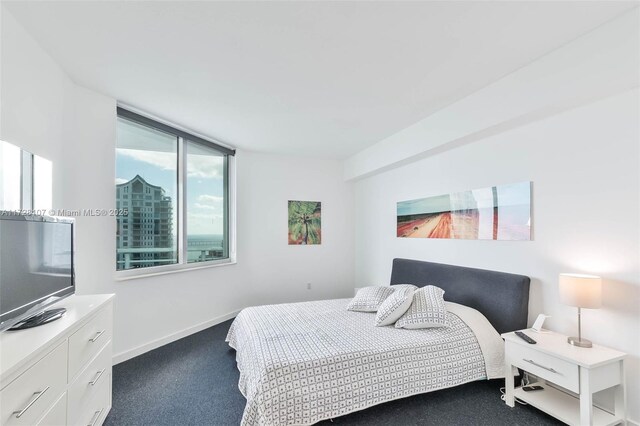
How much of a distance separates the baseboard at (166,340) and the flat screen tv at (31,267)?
137cm

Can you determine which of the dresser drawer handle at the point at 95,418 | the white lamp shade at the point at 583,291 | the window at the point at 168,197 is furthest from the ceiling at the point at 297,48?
the dresser drawer handle at the point at 95,418

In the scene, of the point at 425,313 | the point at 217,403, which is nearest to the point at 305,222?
the point at 425,313

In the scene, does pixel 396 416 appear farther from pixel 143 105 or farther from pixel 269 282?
pixel 143 105

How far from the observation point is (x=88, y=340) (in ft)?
5.60

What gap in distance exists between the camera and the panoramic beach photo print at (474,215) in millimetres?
2570

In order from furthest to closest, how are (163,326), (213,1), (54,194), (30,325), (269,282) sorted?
(269,282), (163,326), (54,194), (213,1), (30,325)

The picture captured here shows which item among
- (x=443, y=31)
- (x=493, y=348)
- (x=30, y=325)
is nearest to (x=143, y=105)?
(x=30, y=325)

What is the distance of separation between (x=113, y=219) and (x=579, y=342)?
4028mm

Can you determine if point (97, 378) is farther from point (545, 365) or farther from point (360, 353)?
point (545, 365)

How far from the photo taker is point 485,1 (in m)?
1.62

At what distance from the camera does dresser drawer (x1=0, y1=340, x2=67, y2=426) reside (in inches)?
40.8

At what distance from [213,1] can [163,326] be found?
329 cm

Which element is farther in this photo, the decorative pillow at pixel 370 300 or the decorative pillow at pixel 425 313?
the decorative pillow at pixel 370 300

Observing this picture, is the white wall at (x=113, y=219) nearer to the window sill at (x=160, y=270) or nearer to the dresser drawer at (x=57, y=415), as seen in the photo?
the window sill at (x=160, y=270)
